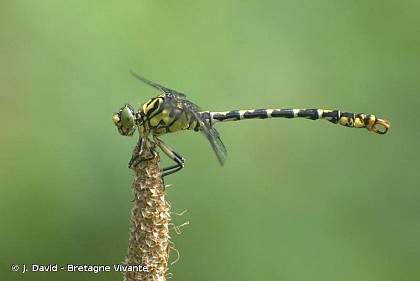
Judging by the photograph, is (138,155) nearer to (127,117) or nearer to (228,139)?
(127,117)

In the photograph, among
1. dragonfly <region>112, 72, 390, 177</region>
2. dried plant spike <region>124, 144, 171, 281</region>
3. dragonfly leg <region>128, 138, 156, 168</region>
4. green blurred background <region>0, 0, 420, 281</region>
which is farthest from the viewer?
green blurred background <region>0, 0, 420, 281</region>

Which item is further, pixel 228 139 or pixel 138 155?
pixel 228 139

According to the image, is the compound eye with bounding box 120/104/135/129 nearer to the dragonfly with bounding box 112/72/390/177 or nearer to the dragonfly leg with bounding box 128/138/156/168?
the dragonfly with bounding box 112/72/390/177

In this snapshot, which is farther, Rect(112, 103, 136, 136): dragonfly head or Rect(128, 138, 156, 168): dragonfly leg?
Rect(112, 103, 136, 136): dragonfly head

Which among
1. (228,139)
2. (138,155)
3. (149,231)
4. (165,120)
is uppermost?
(228,139)

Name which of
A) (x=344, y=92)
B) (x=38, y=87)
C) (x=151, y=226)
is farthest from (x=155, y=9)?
(x=151, y=226)

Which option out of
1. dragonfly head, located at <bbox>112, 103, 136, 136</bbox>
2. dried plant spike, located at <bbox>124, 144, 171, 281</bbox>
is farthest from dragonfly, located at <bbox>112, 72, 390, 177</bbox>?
dried plant spike, located at <bbox>124, 144, 171, 281</bbox>

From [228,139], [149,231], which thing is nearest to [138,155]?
[149,231]

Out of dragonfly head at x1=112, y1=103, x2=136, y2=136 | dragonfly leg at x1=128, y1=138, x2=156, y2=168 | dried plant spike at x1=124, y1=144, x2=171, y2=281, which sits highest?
dragonfly head at x1=112, y1=103, x2=136, y2=136
